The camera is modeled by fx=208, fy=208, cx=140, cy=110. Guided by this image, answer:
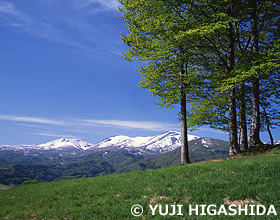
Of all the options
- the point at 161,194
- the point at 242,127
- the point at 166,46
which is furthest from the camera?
the point at 242,127

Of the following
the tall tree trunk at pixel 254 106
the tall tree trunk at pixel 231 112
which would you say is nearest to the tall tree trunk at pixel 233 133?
the tall tree trunk at pixel 231 112

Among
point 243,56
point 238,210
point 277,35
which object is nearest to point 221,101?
point 243,56

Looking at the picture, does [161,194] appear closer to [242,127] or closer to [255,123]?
[255,123]

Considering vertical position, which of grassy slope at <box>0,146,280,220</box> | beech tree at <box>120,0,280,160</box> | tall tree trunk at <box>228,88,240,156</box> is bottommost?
grassy slope at <box>0,146,280,220</box>

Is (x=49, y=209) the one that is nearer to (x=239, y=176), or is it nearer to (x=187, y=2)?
(x=239, y=176)

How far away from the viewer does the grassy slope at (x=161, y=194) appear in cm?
841

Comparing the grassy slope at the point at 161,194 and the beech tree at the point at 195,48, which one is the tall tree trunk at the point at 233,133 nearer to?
the beech tree at the point at 195,48

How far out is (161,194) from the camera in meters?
9.52

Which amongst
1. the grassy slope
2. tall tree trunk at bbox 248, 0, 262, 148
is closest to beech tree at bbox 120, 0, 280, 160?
tall tree trunk at bbox 248, 0, 262, 148

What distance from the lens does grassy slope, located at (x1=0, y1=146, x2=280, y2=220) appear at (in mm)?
8406

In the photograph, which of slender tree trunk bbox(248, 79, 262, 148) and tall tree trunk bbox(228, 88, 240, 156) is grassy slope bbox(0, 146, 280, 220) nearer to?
tall tree trunk bbox(228, 88, 240, 156)

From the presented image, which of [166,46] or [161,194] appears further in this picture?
[166,46]

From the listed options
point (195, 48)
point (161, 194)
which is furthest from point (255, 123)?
point (161, 194)

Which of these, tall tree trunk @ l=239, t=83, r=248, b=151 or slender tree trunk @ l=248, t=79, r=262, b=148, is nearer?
slender tree trunk @ l=248, t=79, r=262, b=148
